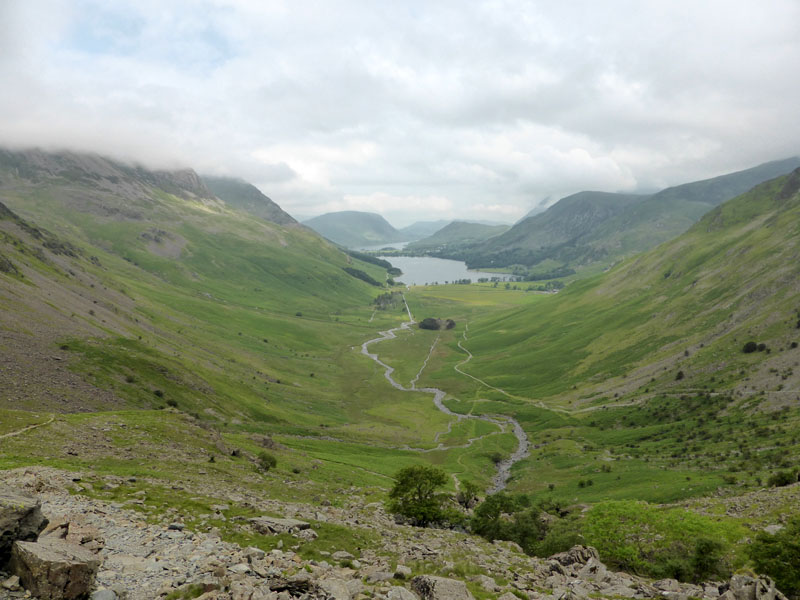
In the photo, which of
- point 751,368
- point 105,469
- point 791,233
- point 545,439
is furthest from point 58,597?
point 791,233

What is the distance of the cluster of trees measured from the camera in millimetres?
33844

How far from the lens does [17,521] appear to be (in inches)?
855

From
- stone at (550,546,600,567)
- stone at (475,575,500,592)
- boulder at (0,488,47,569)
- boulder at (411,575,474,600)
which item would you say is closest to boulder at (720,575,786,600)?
stone at (475,575,500,592)

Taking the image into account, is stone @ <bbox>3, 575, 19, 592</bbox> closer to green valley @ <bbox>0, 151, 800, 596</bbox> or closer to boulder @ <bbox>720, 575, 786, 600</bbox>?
green valley @ <bbox>0, 151, 800, 596</bbox>

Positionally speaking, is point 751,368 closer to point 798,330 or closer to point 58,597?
point 798,330

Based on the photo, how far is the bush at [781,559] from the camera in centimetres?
3133

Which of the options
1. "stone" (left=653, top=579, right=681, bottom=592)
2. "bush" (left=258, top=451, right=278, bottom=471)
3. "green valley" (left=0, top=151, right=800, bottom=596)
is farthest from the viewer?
"bush" (left=258, top=451, right=278, bottom=471)

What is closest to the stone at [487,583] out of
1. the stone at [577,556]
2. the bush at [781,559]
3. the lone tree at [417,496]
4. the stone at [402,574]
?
the stone at [402,574]

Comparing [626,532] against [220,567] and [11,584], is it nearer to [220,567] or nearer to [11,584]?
[220,567]

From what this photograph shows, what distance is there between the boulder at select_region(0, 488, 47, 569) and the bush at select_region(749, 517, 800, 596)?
156 ft

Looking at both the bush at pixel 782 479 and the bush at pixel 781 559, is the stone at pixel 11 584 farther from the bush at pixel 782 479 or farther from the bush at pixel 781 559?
the bush at pixel 782 479

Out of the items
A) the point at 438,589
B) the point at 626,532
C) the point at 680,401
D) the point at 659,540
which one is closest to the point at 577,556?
the point at 626,532

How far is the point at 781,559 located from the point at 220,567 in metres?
39.4

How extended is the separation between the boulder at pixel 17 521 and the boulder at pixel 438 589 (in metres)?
21.5
